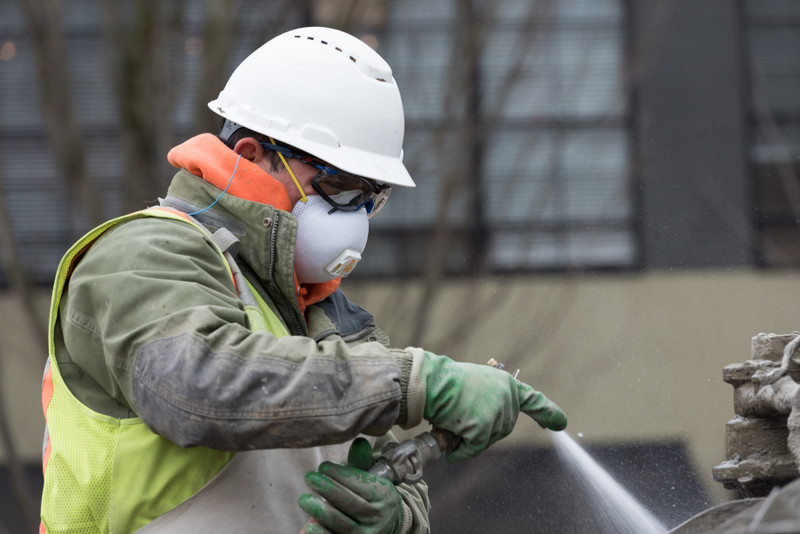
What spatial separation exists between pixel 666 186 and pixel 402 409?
10.2 feet

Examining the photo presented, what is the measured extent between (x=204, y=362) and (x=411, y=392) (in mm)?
423

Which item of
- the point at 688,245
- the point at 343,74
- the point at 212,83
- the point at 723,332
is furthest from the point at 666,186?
the point at 343,74

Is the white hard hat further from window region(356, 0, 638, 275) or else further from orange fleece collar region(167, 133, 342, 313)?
window region(356, 0, 638, 275)

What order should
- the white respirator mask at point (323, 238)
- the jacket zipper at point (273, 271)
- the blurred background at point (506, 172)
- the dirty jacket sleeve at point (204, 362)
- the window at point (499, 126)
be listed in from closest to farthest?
the dirty jacket sleeve at point (204, 362) → the jacket zipper at point (273, 271) → the white respirator mask at point (323, 238) → the blurred background at point (506, 172) → the window at point (499, 126)

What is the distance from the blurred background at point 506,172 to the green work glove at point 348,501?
234cm

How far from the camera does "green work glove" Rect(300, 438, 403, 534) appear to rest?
81.8 inches

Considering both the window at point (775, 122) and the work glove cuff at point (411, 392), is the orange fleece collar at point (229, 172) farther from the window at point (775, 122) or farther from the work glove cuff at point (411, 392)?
the window at point (775, 122)

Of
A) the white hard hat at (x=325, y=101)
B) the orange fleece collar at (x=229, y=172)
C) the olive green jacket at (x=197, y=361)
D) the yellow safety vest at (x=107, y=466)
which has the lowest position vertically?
the yellow safety vest at (x=107, y=466)

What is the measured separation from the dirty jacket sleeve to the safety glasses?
1.73 ft

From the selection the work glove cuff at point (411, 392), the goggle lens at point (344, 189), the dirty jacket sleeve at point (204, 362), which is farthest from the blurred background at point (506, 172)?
the dirty jacket sleeve at point (204, 362)

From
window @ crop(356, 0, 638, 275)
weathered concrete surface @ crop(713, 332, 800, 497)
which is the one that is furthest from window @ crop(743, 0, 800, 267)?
weathered concrete surface @ crop(713, 332, 800, 497)

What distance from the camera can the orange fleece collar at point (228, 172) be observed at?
236 cm

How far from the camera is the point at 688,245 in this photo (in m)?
4.59

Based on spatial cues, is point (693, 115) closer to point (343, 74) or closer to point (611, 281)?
point (611, 281)
